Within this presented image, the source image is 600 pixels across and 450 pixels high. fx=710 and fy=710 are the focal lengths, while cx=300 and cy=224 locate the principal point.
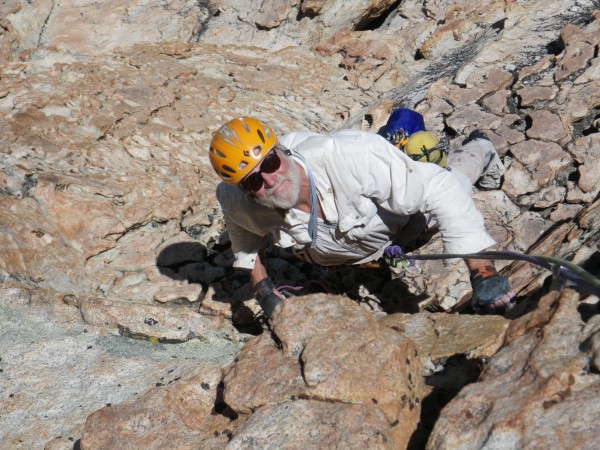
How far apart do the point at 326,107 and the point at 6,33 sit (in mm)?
2918

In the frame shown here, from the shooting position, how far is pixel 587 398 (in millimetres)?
2051

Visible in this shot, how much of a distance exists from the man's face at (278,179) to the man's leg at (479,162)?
1401mm

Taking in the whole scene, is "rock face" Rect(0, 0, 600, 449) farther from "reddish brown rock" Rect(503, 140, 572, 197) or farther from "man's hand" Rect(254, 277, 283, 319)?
"man's hand" Rect(254, 277, 283, 319)

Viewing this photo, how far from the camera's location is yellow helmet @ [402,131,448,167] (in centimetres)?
425

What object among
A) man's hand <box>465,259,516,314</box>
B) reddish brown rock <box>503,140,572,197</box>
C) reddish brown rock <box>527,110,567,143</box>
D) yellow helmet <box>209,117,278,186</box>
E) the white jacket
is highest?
yellow helmet <box>209,117,278,186</box>

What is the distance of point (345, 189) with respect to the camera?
11.1 feet

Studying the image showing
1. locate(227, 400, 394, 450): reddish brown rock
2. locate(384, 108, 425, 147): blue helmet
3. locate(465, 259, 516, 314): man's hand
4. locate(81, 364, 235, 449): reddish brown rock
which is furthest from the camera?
locate(384, 108, 425, 147): blue helmet

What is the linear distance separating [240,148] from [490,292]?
131 centimetres

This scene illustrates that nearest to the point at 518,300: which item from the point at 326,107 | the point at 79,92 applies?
the point at 326,107

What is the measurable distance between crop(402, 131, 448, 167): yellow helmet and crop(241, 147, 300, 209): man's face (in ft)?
3.85

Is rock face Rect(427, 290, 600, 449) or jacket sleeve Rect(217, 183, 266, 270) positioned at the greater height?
rock face Rect(427, 290, 600, 449)

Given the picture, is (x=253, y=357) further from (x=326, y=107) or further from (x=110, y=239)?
(x=326, y=107)

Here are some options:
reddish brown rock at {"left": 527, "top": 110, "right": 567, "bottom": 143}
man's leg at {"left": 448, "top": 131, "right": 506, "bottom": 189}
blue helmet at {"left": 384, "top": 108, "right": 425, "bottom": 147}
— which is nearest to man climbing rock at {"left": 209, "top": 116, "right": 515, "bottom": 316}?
man's leg at {"left": 448, "top": 131, "right": 506, "bottom": 189}

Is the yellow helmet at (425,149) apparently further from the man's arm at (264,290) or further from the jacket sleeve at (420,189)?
the man's arm at (264,290)
